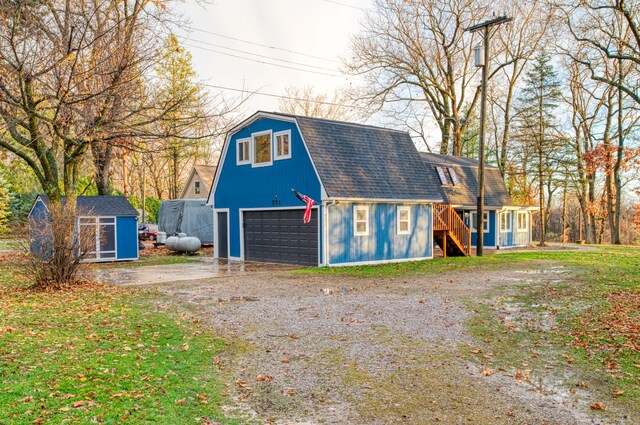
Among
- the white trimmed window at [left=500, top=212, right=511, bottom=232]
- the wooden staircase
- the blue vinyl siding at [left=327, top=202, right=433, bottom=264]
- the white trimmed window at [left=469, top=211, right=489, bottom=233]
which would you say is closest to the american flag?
the blue vinyl siding at [left=327, top=202, right=433, bottom=264]

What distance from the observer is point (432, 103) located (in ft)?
130

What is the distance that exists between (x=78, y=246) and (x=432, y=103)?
31982 millimetres

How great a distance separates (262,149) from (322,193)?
163 inches

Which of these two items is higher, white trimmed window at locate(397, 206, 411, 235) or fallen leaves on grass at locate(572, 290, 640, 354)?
white trimmed window at locate(397, 206, 411, 235)

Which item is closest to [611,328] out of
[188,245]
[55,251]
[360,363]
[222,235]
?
[360,363]

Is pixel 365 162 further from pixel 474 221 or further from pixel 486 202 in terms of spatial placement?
pixel 474 221

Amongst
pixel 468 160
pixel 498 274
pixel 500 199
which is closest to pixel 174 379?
pixel 498 274

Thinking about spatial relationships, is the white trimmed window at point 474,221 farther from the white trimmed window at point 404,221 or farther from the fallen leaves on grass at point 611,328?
the fallen leaves on grass at point 611,328

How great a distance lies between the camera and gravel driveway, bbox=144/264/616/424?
501cm

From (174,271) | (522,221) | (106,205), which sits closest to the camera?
(174,271)

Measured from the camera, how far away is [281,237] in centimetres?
2016

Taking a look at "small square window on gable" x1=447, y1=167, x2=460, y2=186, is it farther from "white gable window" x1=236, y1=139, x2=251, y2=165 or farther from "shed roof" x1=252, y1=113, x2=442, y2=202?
"white gable window" x1=236, y1=139, x2=251, y2=165

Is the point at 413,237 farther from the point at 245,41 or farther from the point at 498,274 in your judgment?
the point at 245,41

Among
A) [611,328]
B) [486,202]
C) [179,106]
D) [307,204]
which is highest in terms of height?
[179,106]
